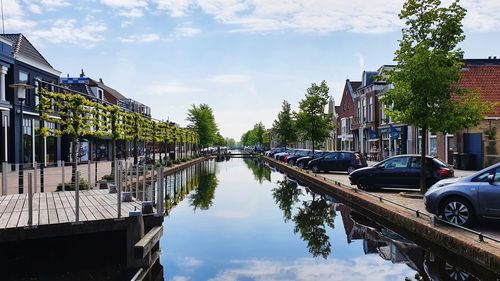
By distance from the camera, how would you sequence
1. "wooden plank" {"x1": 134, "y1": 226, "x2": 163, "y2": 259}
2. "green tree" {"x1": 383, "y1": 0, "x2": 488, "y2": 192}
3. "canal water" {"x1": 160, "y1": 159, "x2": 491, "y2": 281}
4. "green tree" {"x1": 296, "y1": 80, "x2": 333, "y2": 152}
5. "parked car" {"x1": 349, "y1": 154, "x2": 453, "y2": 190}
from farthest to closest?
1. "green tree" {"x1": 296, "y1": 80, "x2": 333, "y2": 152}
2. "parked car" {"x1": 349, "y1": 154, "x2": 453, "y2": 190}
3. "green tree" {"x1": 383, "y1": 0, "x2": 488, "y2": 192}
4. "canal water" {"x1": 160, "y1": 159, "x2": 491, "y2": 281}
5. "wooden plank" {"x1": 134, "y1": 226, "x2": 163, "y2": 259}

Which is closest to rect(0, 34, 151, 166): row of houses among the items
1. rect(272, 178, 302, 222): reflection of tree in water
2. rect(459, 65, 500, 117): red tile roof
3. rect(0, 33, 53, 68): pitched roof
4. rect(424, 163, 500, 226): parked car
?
rect(0, 33, 53, 68): pitched roof

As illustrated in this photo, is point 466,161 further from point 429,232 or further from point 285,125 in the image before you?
point 285,125

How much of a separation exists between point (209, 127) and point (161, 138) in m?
30.9

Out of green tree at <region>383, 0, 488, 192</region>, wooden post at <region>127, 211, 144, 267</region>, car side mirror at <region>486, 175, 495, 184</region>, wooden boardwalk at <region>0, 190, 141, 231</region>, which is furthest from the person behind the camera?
green tree at <region>383, 0, 488, 192</region>

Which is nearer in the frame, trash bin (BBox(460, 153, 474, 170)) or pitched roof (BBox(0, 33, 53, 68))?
trash bin (BBox(460, 153, 474, 170))

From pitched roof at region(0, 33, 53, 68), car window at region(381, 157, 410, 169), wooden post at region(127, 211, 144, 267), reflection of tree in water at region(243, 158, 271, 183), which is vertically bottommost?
reflection of tree in water at region(243, 158, 271, 183)

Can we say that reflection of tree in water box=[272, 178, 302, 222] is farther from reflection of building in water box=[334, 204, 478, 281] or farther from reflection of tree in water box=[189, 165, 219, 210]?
reflection of tree in water box=[189, 165, 219, 210]

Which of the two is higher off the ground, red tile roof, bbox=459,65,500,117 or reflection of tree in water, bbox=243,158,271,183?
red tile roof, bbox=459,65,500,117

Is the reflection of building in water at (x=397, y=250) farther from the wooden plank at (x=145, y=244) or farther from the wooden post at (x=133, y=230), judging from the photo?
the wooden post at (x=133, y=230)

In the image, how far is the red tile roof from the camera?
32.0 metres

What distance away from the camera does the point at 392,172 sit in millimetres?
18141

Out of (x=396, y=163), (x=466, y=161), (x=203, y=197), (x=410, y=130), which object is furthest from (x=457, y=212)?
(x=410, y=130)

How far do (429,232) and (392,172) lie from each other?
817 cm

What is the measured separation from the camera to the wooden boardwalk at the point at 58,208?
934cm
